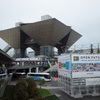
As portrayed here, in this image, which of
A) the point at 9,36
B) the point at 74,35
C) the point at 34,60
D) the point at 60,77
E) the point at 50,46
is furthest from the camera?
the point at 74,35

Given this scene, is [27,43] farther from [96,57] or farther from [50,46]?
[96,57]

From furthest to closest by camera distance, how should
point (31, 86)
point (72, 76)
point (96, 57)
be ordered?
point (96, 57)
point (72, 76)
point (31, 86)

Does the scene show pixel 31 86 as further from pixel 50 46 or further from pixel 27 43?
pixel 27 43

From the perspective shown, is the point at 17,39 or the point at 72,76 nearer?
the point at 72,76

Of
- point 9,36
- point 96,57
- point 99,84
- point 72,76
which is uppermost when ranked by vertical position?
point 9,36

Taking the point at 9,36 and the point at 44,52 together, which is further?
the point at 9,36

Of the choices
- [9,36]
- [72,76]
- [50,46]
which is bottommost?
[72,76]

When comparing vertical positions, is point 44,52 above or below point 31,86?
above

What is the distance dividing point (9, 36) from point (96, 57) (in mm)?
74641

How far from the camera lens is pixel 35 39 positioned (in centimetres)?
8256

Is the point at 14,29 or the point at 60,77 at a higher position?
the point at 14,29

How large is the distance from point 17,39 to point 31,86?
77014mm

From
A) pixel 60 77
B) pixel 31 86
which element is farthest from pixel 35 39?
pixel 31 86

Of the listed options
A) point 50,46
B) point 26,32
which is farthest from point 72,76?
point 26,32
